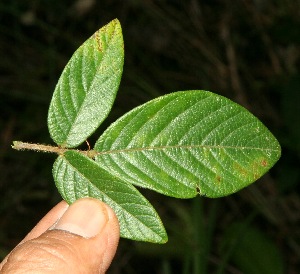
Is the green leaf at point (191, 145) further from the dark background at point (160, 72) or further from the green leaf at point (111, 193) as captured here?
the dark background at point (160, 72)

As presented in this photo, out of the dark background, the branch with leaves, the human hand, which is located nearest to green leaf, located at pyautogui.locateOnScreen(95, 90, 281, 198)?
the branch with leaves

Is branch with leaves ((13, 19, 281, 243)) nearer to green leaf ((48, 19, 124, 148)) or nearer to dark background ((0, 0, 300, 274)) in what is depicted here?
green leaf ((48, 19, 124, 148))

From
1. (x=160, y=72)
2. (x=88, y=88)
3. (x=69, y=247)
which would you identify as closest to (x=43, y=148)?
(x=88, y=88)

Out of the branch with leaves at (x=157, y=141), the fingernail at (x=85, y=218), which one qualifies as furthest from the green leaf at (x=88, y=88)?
the fingernail at (x=85, y=218)

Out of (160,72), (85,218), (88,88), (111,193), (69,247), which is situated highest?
(88,88)

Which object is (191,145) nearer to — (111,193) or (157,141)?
(157,141)

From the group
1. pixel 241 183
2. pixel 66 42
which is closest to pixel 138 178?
pixel 241 183

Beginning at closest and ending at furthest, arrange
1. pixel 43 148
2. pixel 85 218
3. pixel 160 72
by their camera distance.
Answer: pixel 43 148, pixel 85 218, pixel 160 72
